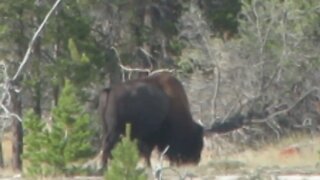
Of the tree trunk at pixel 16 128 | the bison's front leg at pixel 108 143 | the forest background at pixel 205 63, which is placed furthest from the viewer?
the forest background at pixel 205 63

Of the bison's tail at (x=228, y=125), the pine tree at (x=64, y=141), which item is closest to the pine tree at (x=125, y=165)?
the pine tree at (x=64, y=141)

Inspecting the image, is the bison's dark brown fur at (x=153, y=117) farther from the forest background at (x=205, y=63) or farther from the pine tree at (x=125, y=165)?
the forest background at (x=205, y=63)

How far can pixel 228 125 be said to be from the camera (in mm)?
24891

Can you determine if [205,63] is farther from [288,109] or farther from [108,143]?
[108,143]

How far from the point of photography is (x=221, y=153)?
2666 centimetres

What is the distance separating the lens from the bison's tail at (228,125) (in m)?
23.4

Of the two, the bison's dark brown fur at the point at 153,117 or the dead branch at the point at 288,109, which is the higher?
the bison's dark brown fur at the point at 153,117

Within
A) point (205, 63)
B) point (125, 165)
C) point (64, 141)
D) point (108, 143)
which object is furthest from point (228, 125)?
point (125, 165)

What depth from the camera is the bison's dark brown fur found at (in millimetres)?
18578

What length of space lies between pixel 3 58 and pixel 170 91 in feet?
28.3

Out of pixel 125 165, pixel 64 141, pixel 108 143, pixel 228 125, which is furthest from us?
pixel 228 125

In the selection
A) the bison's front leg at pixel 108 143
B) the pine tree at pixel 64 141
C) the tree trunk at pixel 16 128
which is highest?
the pine tree at pixel 64 141

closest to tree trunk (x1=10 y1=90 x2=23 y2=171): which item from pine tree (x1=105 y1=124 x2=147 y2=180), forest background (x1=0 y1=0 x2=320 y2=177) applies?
forest background (x1=0 y1=0 x2=320 y2=177)

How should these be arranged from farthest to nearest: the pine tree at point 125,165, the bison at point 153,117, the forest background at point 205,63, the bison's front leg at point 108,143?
the forest background at point 205,63 < the bison at point 153,117 < the bison's front leg at point 108,143 < the pine tree at point 125,165
